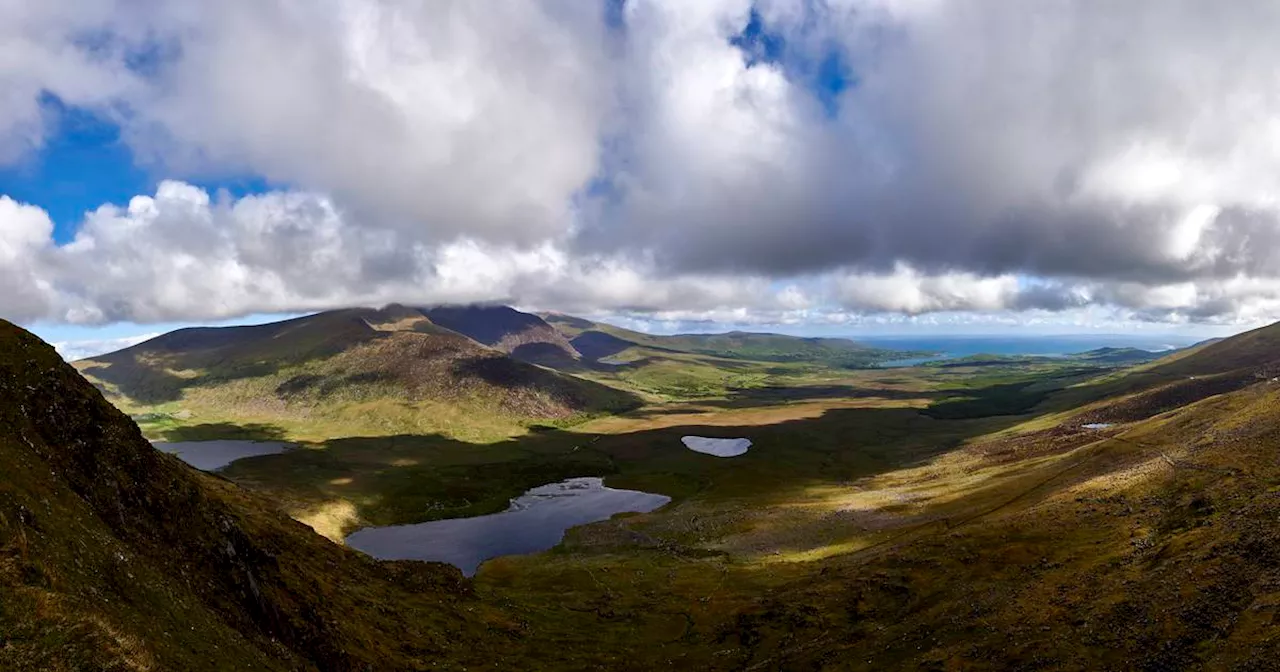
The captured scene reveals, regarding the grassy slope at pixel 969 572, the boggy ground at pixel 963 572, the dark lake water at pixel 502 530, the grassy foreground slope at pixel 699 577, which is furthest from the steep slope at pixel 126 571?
the dark lake water at pixel 502 530

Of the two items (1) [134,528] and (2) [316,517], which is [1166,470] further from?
(2) [316,517]

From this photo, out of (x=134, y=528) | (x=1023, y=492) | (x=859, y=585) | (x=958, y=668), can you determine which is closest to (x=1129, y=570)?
(x=958, y=668)

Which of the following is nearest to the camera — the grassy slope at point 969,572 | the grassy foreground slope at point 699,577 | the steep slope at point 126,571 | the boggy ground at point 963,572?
the steep slope at point 126,571

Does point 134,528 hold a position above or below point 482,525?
above

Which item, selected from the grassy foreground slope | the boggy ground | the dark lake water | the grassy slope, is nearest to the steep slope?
the grassy foreground slope

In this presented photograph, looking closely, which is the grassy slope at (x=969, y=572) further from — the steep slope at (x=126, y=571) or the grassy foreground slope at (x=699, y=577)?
the steep slope at (x=126, y=571)

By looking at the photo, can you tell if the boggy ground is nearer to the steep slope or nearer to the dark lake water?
the dark lake water

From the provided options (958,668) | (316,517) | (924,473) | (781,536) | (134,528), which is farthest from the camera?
(924,473)
